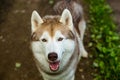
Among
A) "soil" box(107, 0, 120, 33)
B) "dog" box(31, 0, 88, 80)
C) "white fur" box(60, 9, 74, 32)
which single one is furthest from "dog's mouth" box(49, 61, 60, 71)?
"soil" box(107, 0, 120, 33)

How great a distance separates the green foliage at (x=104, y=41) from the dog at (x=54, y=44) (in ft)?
3.58

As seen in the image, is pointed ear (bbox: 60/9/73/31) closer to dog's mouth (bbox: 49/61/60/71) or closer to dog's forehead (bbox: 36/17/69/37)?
dog's forehead (bbox: 36/17/69/37)

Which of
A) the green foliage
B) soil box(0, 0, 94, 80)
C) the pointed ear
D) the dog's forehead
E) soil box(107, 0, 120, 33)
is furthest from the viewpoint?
soil box(107, 0, 120, 33)

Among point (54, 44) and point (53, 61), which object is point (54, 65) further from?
point (54, 44)

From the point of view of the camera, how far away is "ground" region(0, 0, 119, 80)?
191 inches

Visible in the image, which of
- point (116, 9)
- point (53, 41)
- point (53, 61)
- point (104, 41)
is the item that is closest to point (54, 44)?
point (53, 41)

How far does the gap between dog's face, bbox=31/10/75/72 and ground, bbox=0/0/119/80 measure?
1224 mm

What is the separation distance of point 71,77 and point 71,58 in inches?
14.7

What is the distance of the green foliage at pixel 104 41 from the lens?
4.75m

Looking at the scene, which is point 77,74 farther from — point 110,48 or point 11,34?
point 11,34

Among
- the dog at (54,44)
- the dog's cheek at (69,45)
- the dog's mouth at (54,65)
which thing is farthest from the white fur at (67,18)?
the dog's mouth at (54,65)

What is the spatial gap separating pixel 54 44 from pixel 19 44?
205 cm

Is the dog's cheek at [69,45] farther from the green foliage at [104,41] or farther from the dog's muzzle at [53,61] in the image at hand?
the green foliage at [104,41]

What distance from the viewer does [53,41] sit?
3410 mm
